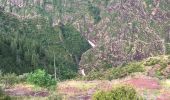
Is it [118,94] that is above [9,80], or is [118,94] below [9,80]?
above

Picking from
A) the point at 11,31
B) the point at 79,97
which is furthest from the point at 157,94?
the point at 11,31

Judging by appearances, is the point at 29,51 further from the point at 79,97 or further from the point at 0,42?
the point at 79,97

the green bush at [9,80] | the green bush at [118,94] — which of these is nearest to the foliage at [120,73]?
the green bush at [9,80]

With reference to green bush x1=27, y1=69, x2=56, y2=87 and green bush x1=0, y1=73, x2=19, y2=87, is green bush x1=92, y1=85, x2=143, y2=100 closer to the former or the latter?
green bush x1=27, y1=69, x2=56, y2=87

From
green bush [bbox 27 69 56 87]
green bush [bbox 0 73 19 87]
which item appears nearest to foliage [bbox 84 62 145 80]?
green bush [bbox 0 73 19 87]

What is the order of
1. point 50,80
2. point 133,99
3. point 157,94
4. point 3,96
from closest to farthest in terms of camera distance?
point 133,99, point 3,96, point 157,94, point 50,80

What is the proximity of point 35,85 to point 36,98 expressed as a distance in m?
8.60

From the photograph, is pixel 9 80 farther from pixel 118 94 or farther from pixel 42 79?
pixel 118 94

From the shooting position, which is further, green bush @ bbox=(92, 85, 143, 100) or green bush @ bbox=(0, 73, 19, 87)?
green bush @ bbox=(0, 73, 19, 87)

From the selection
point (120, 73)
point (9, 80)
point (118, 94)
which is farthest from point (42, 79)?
point (120, 73)

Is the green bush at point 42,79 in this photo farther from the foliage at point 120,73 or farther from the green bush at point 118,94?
the foliage at point 120,73

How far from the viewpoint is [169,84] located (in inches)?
1762

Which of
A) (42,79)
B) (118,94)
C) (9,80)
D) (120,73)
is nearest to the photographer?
(118,94)

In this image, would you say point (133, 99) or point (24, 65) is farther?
point (24, 65)
